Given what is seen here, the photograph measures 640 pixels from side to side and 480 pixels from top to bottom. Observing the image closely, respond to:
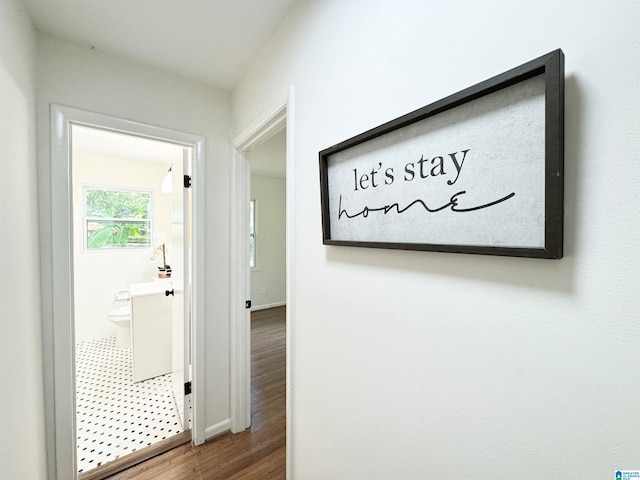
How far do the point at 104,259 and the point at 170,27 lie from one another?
3.36 meters

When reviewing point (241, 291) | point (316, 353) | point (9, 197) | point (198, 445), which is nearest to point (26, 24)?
point (9, 197)

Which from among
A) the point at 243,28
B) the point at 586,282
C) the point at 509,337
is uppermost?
the point at 243,28

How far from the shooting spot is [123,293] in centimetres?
354

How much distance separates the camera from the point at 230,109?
194 cm

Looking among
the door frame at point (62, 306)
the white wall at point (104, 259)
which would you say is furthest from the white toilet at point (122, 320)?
the door frame at point (62, 306)

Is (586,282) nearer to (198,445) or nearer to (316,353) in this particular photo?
(316,353)

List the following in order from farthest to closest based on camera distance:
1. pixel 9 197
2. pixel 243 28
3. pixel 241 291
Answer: pixel 241 291 → pixel 243 28 → pixel 9 197

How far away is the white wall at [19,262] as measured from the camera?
2.99 feet

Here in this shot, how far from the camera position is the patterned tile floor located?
5.76 feet

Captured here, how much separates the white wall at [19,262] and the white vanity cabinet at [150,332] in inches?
47.5

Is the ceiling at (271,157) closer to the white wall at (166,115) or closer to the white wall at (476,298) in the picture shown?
the white wall at (166,115)

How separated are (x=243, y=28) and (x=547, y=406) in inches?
71.3

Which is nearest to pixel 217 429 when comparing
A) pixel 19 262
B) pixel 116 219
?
pixel 19 262

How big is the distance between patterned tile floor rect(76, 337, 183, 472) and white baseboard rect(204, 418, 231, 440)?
0.26 meters
